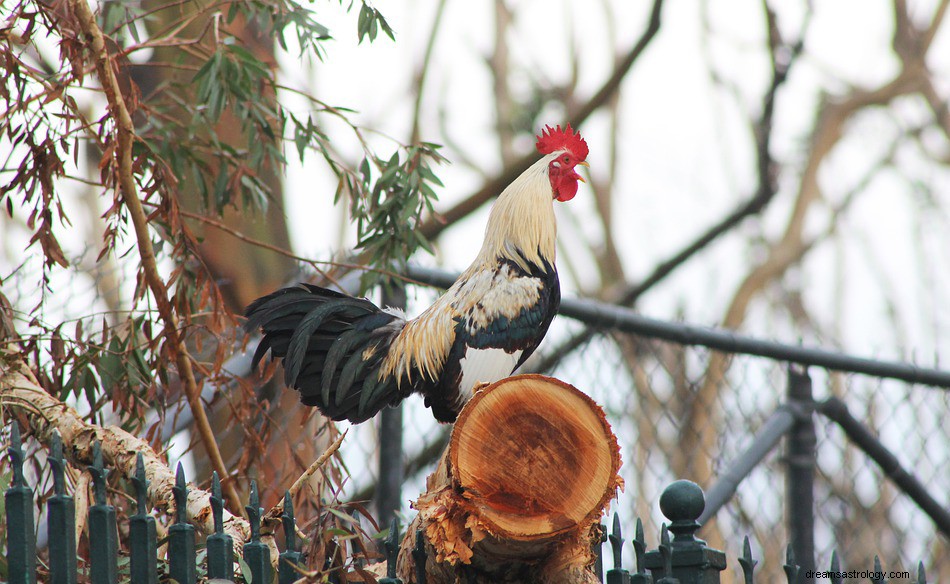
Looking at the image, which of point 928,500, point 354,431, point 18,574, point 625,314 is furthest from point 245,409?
point 928,500

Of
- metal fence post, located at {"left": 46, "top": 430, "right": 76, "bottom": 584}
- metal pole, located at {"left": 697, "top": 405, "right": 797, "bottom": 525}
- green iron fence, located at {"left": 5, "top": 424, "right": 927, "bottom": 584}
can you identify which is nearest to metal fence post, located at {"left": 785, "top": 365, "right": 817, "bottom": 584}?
metal pole, located at {"left": 697, "top": 405, "right": 797, "bottom": 525}

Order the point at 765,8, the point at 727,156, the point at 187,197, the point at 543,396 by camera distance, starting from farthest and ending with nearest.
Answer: the point at 727,156 → the point at 765,8 → the point at 187,197 → the point at 543,396

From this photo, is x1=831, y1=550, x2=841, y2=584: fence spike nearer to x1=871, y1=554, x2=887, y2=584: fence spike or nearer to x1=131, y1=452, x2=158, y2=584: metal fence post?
x1=871, y1=554, x2=887, y2=584: fence spike

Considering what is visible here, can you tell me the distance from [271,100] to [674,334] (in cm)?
161

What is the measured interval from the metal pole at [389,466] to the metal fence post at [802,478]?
1.33 metres

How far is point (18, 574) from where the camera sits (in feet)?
5.49

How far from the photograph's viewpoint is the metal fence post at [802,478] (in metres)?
3.70

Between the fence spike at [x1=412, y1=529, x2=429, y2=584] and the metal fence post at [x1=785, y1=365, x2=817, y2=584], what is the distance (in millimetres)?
1919

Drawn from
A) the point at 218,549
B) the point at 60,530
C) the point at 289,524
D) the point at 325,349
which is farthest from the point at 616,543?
the point at 325,349

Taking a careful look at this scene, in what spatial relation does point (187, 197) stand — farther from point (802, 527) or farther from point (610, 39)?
point (610, 39)

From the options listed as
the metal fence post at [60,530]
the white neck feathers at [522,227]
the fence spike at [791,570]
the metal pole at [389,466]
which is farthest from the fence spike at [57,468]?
the white neck feathers at [522,227]

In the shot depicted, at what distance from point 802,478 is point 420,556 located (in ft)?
6.66

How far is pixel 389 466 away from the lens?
3.46 metres

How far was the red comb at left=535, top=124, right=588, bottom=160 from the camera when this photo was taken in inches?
144
